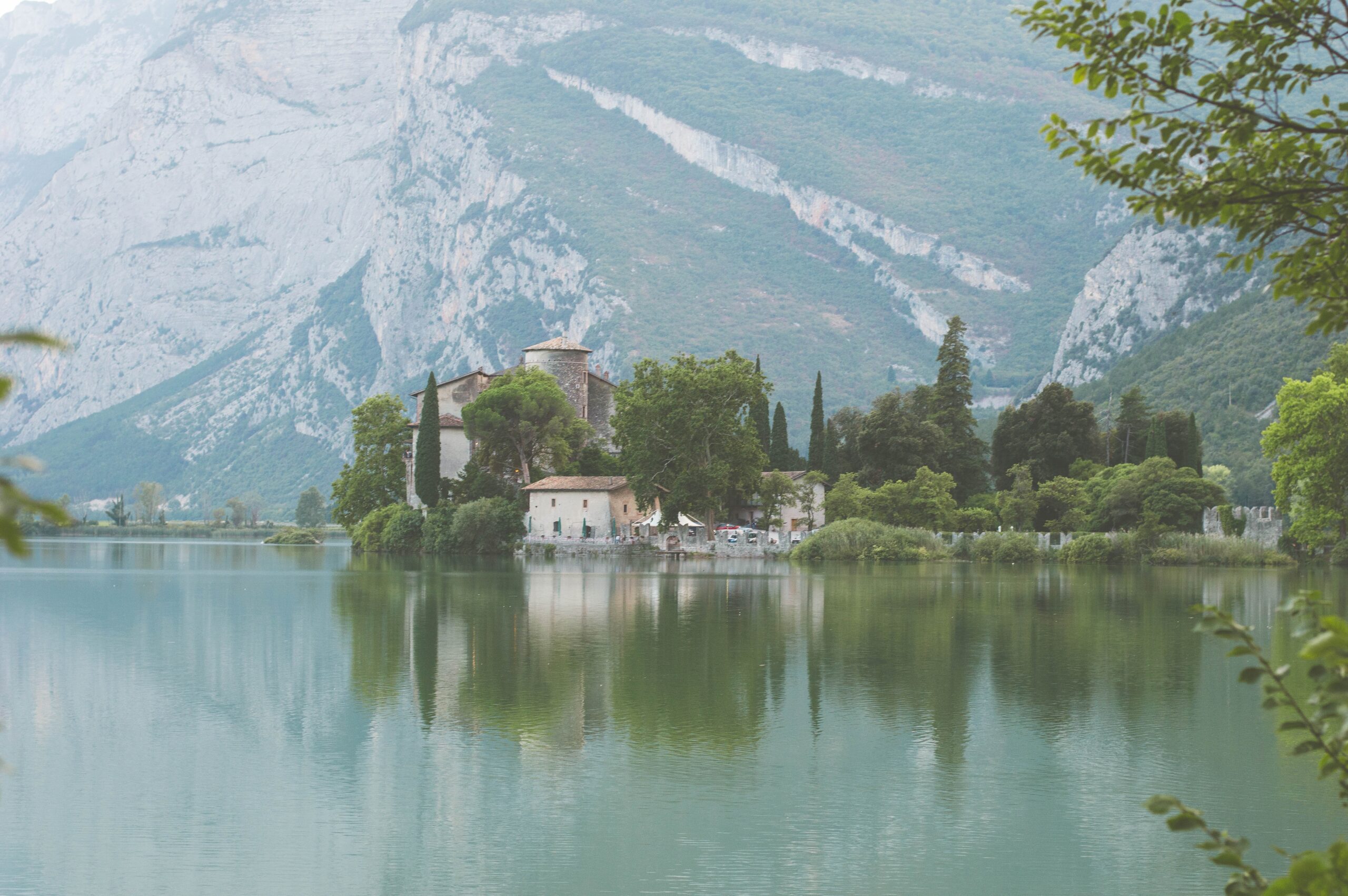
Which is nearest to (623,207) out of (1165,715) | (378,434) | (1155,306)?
(1155,306)

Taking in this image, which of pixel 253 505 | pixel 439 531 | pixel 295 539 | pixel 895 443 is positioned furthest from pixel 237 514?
pixel 895 443

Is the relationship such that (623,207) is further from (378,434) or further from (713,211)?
(378,434)

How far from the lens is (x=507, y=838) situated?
39.3 ft

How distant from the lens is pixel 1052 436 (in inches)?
2724

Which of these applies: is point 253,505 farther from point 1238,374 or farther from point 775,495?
point 1238,374

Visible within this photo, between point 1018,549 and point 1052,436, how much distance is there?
1279cm

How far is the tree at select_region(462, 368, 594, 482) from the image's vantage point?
68.7m

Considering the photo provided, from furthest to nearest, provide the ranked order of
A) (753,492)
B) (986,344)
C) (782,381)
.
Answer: (986,344) < (782,381) < (753,492)

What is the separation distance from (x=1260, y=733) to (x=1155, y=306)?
125m

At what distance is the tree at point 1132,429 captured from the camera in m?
73.0

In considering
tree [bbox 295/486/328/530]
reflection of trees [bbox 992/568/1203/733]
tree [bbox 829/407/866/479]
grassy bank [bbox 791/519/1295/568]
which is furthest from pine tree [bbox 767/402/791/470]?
tree [bbox 295/486/328/530]

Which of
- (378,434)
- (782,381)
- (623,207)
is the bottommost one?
(378,434)

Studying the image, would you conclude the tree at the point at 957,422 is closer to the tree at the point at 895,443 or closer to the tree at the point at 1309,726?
the tree at the point at 895,443

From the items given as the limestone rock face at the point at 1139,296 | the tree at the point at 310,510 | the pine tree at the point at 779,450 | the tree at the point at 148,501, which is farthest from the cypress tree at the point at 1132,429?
the tree at the point at 148,501
